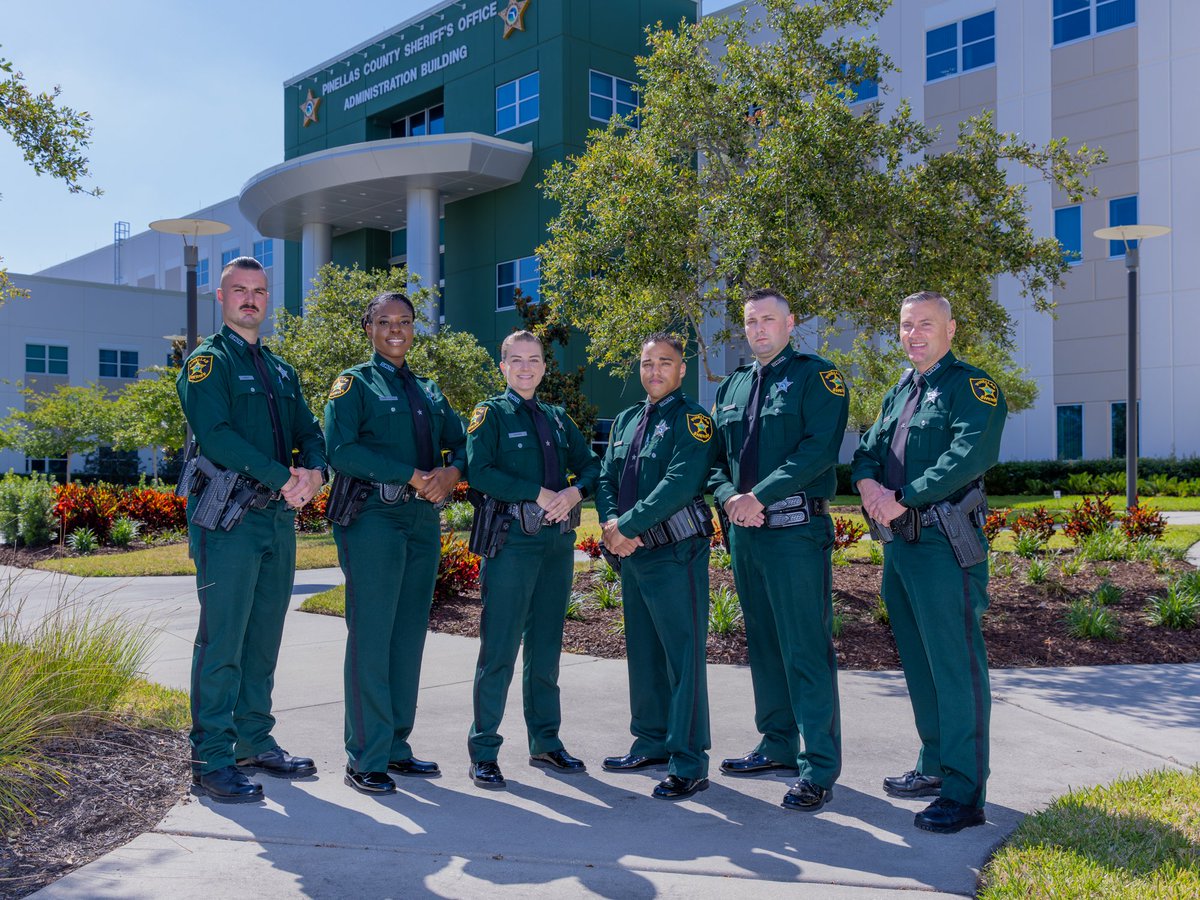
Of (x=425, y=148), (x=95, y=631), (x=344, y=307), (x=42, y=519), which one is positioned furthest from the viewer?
(x=425, y=148)

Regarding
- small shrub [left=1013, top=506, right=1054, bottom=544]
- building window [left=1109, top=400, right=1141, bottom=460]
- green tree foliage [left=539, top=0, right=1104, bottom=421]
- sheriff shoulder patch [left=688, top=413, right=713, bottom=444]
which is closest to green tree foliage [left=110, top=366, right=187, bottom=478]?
green tree foliage [left=539, top=0, right=1104, bottom=421]

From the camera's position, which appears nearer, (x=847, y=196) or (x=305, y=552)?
(x=847, y=196)

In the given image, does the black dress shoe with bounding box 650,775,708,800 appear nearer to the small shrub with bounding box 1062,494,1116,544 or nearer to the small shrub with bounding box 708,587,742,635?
the small shrub with bounding box 708,587,742,635

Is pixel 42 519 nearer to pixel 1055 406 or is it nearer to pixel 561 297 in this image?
pixel 561 297

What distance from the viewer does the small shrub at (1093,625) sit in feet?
26.8

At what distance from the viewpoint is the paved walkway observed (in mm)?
3682

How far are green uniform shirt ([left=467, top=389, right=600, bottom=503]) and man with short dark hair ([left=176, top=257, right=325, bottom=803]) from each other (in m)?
0.78

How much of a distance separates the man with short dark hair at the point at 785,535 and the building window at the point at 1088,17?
29.0 metres

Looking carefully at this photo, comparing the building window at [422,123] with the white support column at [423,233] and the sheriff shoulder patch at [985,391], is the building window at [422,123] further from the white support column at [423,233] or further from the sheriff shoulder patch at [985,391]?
the sheriff shoulder patch at [985,391]

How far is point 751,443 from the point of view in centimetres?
502

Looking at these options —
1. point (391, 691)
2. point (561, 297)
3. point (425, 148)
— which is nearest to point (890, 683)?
point (391, 691)

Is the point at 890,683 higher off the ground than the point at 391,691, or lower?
lower

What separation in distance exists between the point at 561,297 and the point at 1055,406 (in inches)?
880

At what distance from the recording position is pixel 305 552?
15258mm
